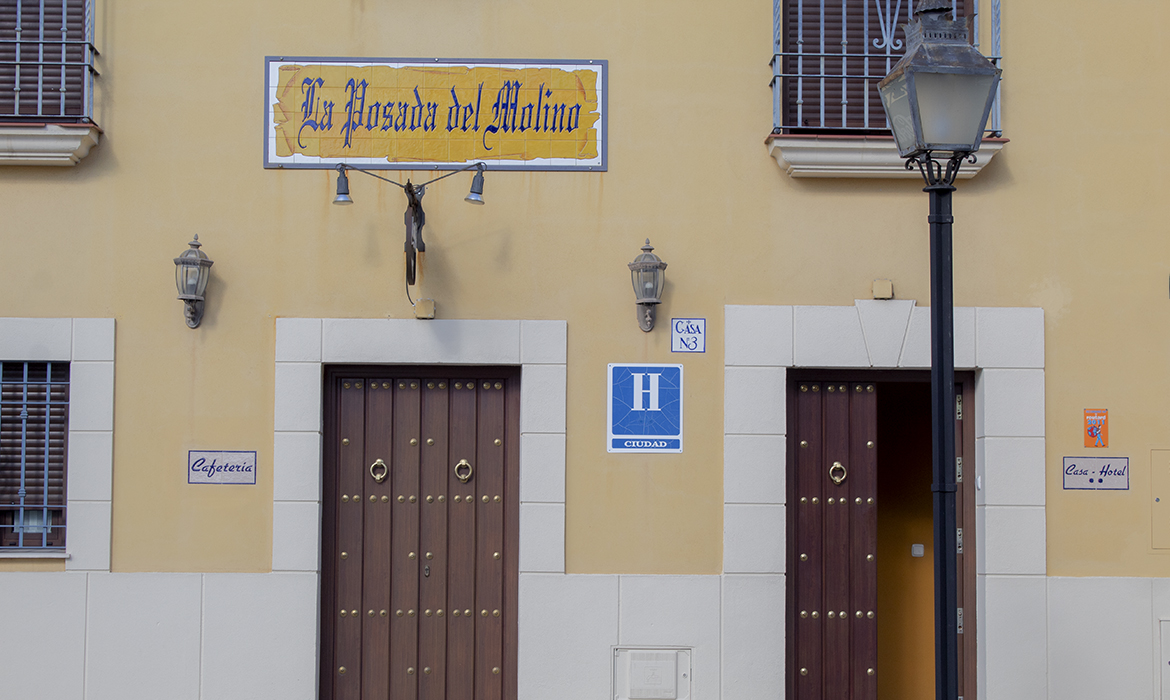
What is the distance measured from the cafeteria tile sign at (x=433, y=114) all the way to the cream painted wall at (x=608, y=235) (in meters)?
0.11

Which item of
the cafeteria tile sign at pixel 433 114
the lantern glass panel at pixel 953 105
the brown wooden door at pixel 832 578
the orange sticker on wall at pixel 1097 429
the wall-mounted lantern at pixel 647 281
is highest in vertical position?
the cafeteria tile sign at pixel 433 114

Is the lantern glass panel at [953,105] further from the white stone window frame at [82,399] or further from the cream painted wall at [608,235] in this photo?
the white stone window frame at [82,399]

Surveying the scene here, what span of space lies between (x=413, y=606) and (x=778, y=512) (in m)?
2.26

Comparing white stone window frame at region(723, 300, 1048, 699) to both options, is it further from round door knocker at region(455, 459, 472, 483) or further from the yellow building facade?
round door knocker at region(455, 459, 472, 483)

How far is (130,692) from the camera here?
18.2ft

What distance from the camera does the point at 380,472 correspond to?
229 inches

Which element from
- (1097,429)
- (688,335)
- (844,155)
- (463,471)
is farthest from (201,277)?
(1097,429)

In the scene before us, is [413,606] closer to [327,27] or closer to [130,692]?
[130,692]

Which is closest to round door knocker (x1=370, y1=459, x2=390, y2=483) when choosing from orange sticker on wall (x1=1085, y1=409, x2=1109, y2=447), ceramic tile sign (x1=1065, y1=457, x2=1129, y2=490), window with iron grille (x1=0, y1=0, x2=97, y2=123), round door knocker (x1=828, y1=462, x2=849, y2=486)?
round door knocker (x1=828, y1=462, x2=849, y2=486)

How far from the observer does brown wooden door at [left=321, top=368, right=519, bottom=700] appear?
5.77 metres

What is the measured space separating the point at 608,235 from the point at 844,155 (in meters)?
1.48

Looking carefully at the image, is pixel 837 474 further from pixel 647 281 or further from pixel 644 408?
pixel 647 281

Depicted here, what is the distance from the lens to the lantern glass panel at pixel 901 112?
3.87 metres

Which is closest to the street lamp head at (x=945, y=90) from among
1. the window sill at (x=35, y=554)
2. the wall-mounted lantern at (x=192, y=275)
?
the wall-mounted lantern at (x=192, y=275)
